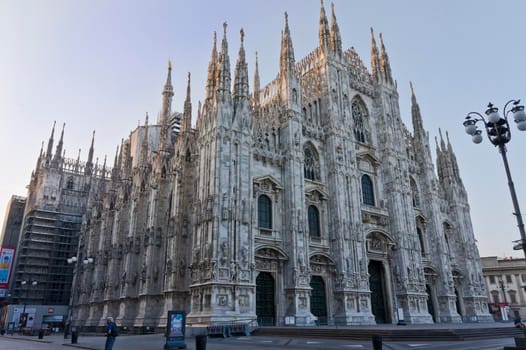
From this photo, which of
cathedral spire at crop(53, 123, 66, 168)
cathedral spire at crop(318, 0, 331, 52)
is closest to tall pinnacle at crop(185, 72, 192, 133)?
cathedral spire at crop(318, 0, 331, 52)

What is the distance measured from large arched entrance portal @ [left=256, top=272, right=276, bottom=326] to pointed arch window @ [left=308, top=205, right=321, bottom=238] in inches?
242

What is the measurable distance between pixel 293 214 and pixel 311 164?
277 inches

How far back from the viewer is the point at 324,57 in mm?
39656

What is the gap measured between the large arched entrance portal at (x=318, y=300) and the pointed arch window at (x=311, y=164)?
8.85 m

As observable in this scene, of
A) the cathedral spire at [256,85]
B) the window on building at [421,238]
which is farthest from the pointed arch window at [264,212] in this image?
the window on building at [421,238]

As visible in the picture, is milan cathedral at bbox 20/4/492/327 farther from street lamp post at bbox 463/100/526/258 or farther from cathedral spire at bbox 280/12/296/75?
street lamp post at bbox 463/100/526/258

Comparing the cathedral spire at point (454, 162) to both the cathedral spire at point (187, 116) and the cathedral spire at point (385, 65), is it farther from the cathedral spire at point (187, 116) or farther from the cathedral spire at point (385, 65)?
the cathedral spire at point (187, 116)

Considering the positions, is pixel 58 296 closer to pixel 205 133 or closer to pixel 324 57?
pixel 205 133

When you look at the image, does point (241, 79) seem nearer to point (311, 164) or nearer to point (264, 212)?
point (311, 164)

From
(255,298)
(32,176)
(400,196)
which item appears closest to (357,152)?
(400,196)

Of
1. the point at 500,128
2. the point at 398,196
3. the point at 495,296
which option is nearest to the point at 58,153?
the point at 398,196

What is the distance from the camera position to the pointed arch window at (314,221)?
33719 mm

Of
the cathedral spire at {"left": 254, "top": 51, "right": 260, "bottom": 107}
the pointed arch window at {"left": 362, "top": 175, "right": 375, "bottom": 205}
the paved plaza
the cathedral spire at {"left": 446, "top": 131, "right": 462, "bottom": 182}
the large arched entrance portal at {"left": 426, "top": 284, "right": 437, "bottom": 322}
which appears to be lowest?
the paved plaza

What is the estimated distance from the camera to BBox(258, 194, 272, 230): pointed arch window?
30516 millimetres
